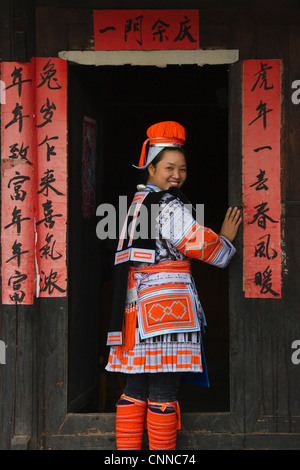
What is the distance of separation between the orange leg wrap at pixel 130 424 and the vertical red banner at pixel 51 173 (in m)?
0.82

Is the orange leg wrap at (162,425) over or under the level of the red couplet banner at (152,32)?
under

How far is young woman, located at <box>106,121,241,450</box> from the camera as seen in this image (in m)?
3.39

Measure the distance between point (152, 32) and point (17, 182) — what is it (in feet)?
4.24

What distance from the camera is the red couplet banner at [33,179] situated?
3.68 m

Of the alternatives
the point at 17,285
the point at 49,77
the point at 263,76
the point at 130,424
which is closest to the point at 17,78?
the point at 49,77

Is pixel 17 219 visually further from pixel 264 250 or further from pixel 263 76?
pixel 263 76

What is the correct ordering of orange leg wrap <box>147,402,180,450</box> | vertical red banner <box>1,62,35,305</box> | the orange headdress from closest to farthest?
orange leg wrap <box>147,402,180,450</box> → the orange headdress → vertical red banner <box>1,62,35,305</box>


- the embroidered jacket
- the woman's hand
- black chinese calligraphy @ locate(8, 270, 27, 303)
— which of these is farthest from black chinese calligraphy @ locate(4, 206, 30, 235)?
the woman's hand

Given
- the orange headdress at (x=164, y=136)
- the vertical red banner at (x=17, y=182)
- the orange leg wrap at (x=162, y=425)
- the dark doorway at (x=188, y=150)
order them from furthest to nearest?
1. the dark doorway at (x=188, y=150)
2. the vertical red banner at (x=17, y=182)
3. the orange headdress at (x=164, y=136)
4. the orange leg wrap at (x=162, y=425)

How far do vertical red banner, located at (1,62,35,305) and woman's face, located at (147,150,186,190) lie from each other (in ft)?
2.69

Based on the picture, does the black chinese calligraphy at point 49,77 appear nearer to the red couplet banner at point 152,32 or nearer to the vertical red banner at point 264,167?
the red couplet banner at point 152,32

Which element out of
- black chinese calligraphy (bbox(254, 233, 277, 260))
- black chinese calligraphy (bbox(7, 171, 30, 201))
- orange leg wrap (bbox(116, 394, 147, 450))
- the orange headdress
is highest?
the orange headdress

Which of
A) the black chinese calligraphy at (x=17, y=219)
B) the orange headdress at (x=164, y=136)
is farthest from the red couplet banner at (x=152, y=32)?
the black chinese calligraphy at (x=17, y=219)

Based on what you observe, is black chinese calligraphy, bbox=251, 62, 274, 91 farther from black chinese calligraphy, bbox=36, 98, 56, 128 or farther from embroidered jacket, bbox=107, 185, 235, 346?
black chinese calligraphy, bbox=36, 98, 56, 128
